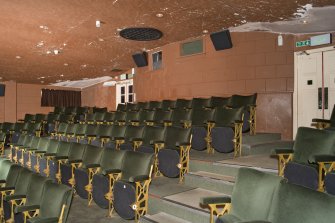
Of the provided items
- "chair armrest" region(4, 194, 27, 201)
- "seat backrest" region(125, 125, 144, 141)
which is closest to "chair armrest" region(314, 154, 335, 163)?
"seat backrest" region(125, 125, 144, 141)

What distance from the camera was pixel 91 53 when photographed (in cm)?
645

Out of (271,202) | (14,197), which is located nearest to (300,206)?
(271,202)

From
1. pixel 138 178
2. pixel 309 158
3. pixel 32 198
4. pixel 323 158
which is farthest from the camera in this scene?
pixel 32 198

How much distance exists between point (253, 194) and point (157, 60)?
517 centimetres

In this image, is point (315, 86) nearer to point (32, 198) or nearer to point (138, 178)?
point (138, 178)

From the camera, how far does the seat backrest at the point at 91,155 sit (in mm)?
2874

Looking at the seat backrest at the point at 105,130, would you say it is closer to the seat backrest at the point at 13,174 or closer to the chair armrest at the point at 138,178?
the seat backrest at the point at 13,174

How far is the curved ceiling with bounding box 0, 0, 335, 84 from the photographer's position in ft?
12.2

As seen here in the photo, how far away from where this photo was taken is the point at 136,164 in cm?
242

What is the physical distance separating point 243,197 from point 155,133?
1795mm

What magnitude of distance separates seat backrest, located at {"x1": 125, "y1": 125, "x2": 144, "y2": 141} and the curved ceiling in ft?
5.20

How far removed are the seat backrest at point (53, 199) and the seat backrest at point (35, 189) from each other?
0.38 ft

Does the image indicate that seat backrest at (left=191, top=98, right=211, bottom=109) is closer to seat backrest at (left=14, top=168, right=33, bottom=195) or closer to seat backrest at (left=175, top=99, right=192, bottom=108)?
seat backrest at (left=175, top=99, right=192, bottom=108)

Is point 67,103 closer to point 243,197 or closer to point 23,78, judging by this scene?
point 23,78
